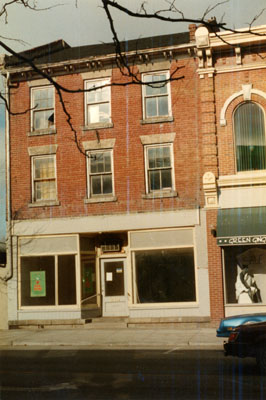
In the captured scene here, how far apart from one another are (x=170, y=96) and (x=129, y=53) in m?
2.21

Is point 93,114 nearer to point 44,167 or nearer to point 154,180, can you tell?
point 44,167

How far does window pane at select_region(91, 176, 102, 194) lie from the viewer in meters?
20.3

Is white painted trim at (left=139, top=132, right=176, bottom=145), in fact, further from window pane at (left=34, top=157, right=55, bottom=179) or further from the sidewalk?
the sidewalk

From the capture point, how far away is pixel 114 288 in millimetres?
20625

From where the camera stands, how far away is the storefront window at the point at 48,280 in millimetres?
20234

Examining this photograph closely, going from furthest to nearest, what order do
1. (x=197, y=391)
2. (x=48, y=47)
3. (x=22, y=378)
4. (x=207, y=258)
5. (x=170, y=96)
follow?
(x=48, y=47), (x=170, y=96), (x=207, y=258), (x=22, y=378), (x=197, y=391)

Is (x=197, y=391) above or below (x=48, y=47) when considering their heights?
below

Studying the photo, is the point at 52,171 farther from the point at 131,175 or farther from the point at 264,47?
the point at 264,47

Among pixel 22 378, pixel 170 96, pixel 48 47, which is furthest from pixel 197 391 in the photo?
pixel 48 47

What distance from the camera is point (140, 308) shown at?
63.6 feet

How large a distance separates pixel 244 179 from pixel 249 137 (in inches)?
63.5

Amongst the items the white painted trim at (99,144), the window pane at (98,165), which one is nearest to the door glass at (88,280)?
the window pane at (98,165)

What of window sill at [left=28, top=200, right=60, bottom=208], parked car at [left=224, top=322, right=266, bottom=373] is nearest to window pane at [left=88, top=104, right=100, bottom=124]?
window sill at [left=28, top=200, right=60, bottom=208]

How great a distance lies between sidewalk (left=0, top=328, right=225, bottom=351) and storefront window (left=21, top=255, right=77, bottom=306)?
53.4 inches
